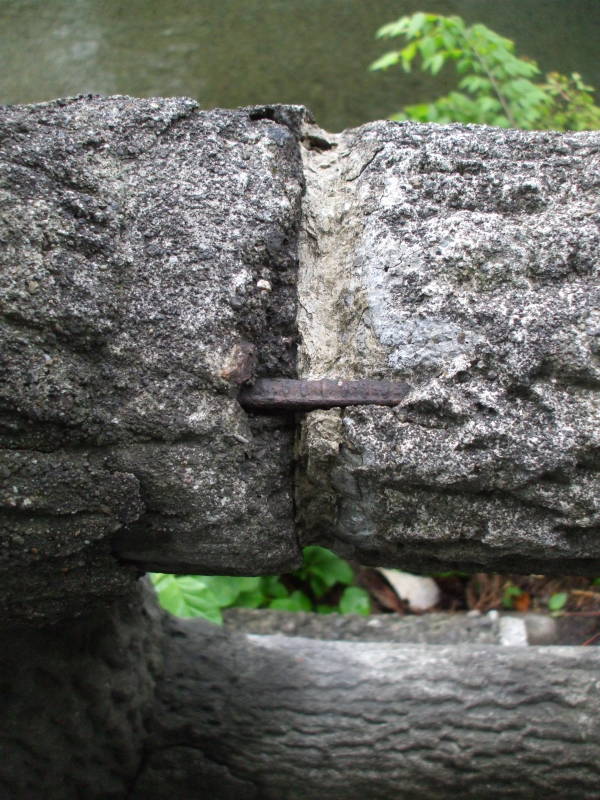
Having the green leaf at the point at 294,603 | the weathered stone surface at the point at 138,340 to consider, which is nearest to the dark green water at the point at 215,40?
the weathered stone surface at the point at 138,340

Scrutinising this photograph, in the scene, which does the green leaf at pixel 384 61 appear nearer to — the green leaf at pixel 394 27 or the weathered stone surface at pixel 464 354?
the green leaf at pixel 394 27

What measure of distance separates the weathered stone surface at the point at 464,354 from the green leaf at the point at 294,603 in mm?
1333

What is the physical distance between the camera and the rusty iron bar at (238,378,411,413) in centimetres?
68

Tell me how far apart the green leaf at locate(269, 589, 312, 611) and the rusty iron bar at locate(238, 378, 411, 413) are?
4.69ft

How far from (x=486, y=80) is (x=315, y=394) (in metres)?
1.68

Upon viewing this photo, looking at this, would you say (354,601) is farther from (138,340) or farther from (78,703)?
(138,340)

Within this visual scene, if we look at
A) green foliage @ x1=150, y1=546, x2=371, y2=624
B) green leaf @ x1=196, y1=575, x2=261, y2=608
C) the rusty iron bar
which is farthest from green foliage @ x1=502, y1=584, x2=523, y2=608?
the rusty iron bar

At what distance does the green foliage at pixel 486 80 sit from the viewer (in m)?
1.45

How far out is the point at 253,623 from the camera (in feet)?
6.32

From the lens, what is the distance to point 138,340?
67 centimetres

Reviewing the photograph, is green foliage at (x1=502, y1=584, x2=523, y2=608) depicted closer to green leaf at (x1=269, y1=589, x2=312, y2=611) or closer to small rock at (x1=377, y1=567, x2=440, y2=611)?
small rock at (x1=377, y1=567, x2=440, y2=611)

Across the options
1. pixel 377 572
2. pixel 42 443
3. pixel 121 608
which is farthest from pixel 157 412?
pixel 377 572

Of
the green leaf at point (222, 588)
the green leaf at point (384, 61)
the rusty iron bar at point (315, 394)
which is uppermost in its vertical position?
the green leaf at point (384, 61)

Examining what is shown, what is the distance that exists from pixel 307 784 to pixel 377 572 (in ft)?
4.00
